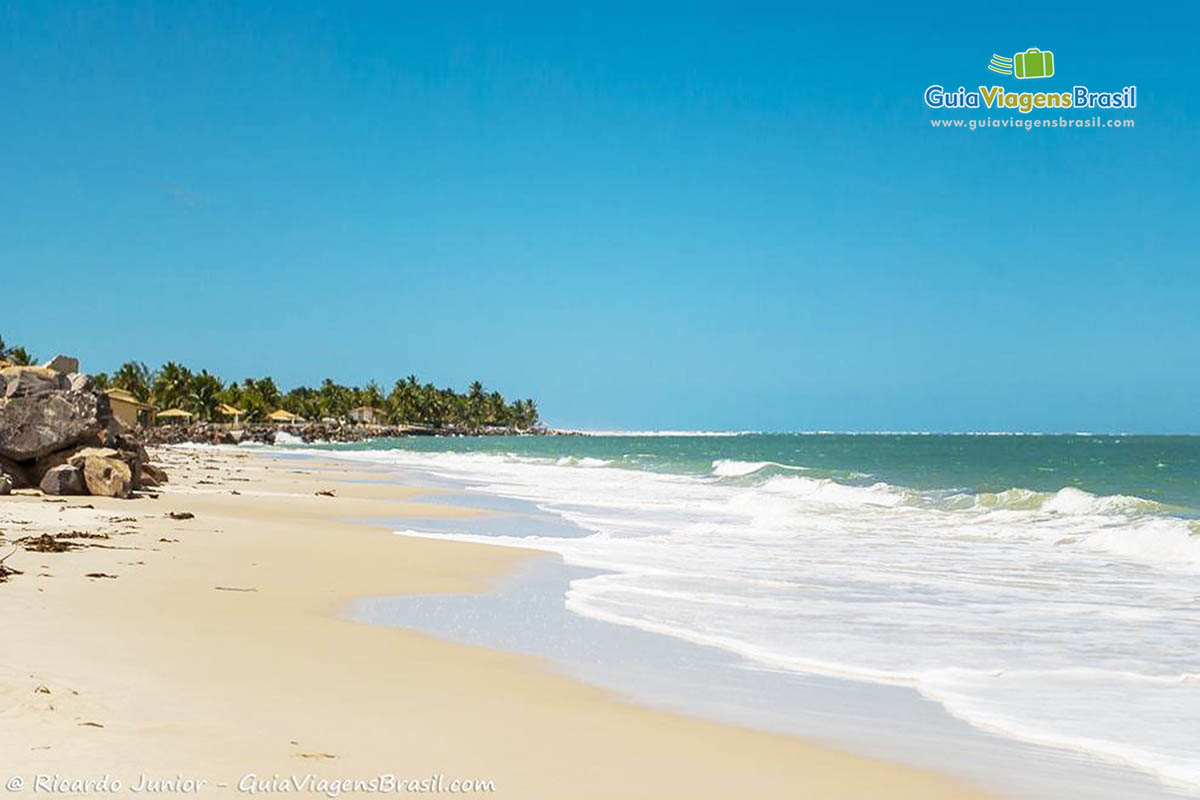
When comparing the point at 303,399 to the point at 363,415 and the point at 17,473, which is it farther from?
the point at 17,473

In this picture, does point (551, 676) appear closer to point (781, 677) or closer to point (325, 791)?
point (781, 677)

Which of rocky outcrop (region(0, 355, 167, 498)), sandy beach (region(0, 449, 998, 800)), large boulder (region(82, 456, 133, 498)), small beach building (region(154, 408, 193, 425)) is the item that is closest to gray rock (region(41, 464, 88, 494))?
rocky outcrop (region(0, 355, 167, 498))

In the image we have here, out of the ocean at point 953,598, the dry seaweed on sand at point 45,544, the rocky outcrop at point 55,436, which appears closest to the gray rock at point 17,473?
the rocky outcrop at point 55,436

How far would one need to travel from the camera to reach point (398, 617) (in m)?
9.63

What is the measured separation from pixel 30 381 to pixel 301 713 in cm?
1606

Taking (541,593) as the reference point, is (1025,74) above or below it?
above

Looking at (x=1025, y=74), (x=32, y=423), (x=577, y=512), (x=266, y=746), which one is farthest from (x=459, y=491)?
(x=266, y=746)

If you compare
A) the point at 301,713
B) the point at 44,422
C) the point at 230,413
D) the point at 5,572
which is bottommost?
the point at 301,713

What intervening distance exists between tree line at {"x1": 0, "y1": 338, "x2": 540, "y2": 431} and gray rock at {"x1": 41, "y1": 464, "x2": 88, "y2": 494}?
66649mm

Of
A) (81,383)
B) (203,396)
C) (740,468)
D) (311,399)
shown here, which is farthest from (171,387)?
(81,383)

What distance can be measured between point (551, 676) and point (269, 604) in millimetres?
3641

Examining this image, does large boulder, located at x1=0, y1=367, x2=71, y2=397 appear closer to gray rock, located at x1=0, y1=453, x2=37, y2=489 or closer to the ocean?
gray rock, located at x1=0, y1=453, x2=37, y2=489

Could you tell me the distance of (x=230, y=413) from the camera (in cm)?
12306

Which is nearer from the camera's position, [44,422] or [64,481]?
[64,481]
